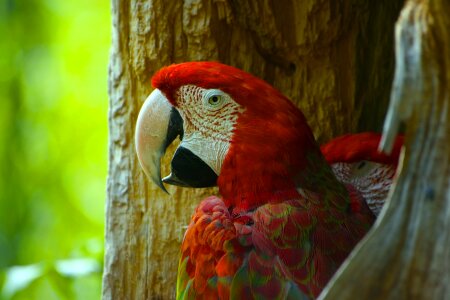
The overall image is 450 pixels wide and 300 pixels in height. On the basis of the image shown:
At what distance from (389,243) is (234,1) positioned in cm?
116

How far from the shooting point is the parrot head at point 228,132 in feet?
4.98

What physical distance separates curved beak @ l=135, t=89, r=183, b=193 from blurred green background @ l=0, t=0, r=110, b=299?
2382 mm

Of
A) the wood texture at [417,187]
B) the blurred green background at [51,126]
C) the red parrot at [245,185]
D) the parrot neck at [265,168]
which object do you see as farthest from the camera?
the blurred green background at [51,126]

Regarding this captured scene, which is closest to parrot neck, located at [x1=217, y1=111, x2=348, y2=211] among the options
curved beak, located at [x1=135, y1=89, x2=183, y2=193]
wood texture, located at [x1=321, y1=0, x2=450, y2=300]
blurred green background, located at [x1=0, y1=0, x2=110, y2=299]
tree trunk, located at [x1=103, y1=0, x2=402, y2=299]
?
curved beak, located at [x1=135, y1=89, x2=183, y2=193]

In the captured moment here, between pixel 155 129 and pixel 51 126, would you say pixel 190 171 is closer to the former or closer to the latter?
pixel 155 129

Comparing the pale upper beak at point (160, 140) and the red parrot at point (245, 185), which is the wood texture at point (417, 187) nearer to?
the red parrot at point (245, 185)

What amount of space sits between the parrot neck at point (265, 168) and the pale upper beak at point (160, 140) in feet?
0.25

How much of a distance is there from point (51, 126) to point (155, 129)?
2.61 meters

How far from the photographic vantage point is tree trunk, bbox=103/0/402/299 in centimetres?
183

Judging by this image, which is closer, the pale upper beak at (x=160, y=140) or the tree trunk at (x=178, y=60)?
the pale upper beak at (x=160, y=140)

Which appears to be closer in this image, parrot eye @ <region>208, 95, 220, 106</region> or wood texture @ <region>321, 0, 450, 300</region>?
wood texture @ <region>321, 0, 450, 300</region>

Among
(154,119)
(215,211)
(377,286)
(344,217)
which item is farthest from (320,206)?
(377,286)

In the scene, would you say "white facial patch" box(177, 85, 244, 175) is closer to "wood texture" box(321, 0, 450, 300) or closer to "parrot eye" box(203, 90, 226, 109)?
"parrot eye" box(203, 90, 226, 109)

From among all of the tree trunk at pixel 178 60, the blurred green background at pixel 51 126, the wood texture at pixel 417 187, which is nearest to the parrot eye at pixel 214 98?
the tree trunk at pixel 178 60
